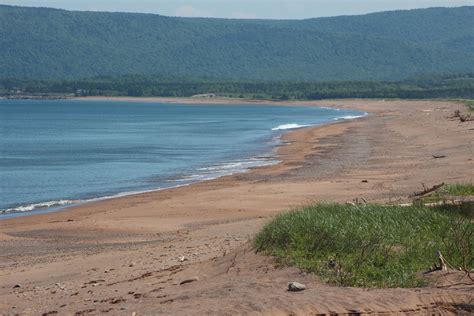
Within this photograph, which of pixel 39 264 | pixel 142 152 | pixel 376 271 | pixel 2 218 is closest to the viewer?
pixel 376 271

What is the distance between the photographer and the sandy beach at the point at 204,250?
8586 millimetres

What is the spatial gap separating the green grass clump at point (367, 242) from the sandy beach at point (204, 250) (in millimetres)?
299

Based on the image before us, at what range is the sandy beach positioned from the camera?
859 cm

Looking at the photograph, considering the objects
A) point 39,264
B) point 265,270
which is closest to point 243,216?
point 39,264

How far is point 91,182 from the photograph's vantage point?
102 ft

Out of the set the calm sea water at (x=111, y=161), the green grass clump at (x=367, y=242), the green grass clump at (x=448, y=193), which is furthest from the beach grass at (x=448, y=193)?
the calm sea water at (x=111, y=161)

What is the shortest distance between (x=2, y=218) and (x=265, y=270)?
46.5ft

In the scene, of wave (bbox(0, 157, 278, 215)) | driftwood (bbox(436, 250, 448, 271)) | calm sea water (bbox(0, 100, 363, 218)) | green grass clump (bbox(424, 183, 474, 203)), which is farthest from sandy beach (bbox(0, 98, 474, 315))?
calm sea water (bbox(0, 100, 363, 218))

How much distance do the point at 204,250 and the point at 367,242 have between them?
320cm

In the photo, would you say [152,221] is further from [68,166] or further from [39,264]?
[68,166]

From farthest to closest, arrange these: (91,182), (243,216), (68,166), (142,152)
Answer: (142,152) → (68,166) → (91,182) → (243,216)

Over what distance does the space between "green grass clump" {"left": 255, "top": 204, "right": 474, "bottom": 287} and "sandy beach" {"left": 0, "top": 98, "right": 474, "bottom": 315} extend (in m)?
0.30

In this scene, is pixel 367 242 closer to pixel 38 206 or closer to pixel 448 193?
pixel 448 193

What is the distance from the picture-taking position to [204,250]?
42.0ft
